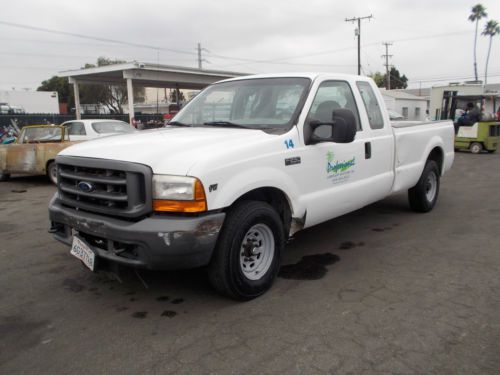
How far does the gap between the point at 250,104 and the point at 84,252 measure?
2129mm

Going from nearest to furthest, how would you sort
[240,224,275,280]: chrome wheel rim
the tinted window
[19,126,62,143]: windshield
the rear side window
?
[240,224,275,280]: chrome wheel rim → the rear side window → [19,126,62,143]: windshield → the tinted window

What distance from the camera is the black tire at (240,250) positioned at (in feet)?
11.0

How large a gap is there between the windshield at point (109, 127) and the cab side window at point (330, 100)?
8.57m

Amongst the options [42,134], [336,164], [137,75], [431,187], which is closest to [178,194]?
[336,164]

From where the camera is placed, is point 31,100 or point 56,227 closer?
point 56,227

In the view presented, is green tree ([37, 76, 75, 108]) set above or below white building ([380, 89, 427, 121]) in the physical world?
above

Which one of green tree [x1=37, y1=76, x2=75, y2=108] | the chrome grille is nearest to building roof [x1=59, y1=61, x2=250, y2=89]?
the chrome grille

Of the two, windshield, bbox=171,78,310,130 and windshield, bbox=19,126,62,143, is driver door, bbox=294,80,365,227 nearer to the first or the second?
windshield, bbox=171,78,310,130

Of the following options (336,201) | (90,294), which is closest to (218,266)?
(90,294)

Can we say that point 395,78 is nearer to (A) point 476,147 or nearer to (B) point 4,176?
(A) point 476,147

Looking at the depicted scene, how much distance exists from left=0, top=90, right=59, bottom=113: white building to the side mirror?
46.1m

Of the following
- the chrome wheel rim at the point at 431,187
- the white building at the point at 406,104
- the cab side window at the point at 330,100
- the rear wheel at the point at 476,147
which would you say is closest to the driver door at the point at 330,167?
the cab side window at the point at 330,100

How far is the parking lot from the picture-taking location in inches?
111

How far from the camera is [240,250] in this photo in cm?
350
